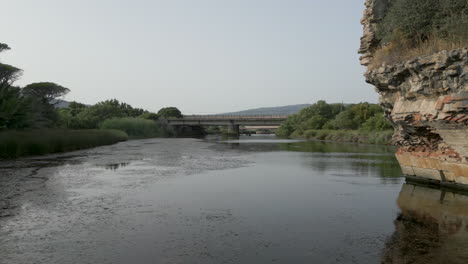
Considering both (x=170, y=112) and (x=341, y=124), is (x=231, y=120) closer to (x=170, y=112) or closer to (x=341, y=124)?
(x=341, y=124)

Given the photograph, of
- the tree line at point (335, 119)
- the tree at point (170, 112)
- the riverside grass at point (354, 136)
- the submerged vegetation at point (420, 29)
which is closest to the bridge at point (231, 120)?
the tree line at point (335, 119)

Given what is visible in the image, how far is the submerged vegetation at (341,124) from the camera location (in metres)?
63.2

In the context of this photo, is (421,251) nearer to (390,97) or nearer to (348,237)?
(348,237)

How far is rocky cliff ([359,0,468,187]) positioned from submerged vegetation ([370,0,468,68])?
658 mm

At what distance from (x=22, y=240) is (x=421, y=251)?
8.68 metres

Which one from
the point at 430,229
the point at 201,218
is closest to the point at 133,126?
the point at 201,218

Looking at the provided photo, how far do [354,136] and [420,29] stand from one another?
171ft

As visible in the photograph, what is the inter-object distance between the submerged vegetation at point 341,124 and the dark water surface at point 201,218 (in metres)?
43.2

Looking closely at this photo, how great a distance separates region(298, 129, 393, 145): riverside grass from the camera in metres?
56.8

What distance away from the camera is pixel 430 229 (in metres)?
10.1

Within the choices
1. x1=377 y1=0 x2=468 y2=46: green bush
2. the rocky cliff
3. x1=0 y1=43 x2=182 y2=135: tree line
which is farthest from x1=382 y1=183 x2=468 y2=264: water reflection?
x1=0 y1=43 x2=182 y2=135: tree line

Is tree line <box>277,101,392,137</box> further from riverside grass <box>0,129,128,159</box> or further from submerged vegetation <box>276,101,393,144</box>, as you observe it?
riverside grass <box>0,129,128,159</box>

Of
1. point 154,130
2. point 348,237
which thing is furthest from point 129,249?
point 154,130

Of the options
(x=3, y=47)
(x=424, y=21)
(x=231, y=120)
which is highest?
(x=3, y=47)
